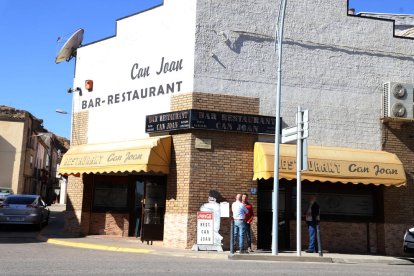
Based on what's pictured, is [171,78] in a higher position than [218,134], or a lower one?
higher

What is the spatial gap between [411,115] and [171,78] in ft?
27.7

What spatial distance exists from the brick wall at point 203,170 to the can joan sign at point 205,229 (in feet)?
1.33

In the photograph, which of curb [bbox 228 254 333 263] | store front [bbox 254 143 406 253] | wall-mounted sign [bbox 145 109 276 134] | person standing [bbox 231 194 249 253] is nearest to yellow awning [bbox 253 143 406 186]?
store front [bbox 254 143 406 253]

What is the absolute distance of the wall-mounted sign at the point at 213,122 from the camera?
51.1 feet

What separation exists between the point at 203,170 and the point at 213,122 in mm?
1535

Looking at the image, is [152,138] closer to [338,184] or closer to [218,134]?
[218,134]

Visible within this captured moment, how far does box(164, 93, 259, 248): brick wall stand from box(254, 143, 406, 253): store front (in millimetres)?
621

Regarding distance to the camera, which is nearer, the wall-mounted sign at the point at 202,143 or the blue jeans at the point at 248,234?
the blue jeans at the point at 248,234

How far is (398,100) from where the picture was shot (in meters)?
17.5

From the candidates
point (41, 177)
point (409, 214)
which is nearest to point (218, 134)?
point (409, 214)

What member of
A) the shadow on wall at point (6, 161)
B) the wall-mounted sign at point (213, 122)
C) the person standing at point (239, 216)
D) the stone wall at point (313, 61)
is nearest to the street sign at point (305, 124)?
the wall-mounted sign at point (213, 122)

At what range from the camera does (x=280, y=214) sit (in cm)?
1672

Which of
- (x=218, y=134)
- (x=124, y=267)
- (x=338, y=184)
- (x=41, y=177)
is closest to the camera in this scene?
(x=124, y=267)

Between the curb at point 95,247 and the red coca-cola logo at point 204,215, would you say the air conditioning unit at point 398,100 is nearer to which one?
the red coca-cola logo at point 204,215
